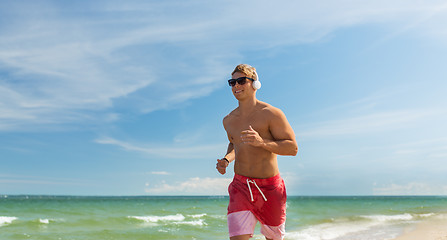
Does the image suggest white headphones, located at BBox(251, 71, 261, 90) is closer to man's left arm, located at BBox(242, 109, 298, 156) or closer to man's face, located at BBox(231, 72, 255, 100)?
man's face, located at BBox(231, 72, 255, 100)

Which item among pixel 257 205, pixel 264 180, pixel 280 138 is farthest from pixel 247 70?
pixel 257 205

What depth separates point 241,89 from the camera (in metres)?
3.66

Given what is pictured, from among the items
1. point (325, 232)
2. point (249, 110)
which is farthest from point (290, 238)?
point (249, 110)

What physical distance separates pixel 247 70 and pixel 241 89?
169mm

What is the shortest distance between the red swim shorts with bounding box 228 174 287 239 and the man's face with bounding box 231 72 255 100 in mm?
701

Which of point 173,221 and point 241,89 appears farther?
point 173,221

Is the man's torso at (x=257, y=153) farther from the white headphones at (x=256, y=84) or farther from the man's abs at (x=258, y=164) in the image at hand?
the white headphones at (x=256, y=84)

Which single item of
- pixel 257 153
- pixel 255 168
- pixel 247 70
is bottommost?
pixel 255 168

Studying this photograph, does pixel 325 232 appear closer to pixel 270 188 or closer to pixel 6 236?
pixel 6 236

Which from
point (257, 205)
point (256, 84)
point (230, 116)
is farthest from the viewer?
point (230, 116)

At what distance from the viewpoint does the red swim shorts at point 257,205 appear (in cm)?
350

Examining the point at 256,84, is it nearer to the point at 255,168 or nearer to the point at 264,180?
the point at 255,168

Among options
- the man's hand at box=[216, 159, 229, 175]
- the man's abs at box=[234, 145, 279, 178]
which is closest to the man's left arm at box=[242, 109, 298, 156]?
the man's abs at box=[234, 145, 279, 178]

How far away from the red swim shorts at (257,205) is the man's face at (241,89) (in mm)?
701
